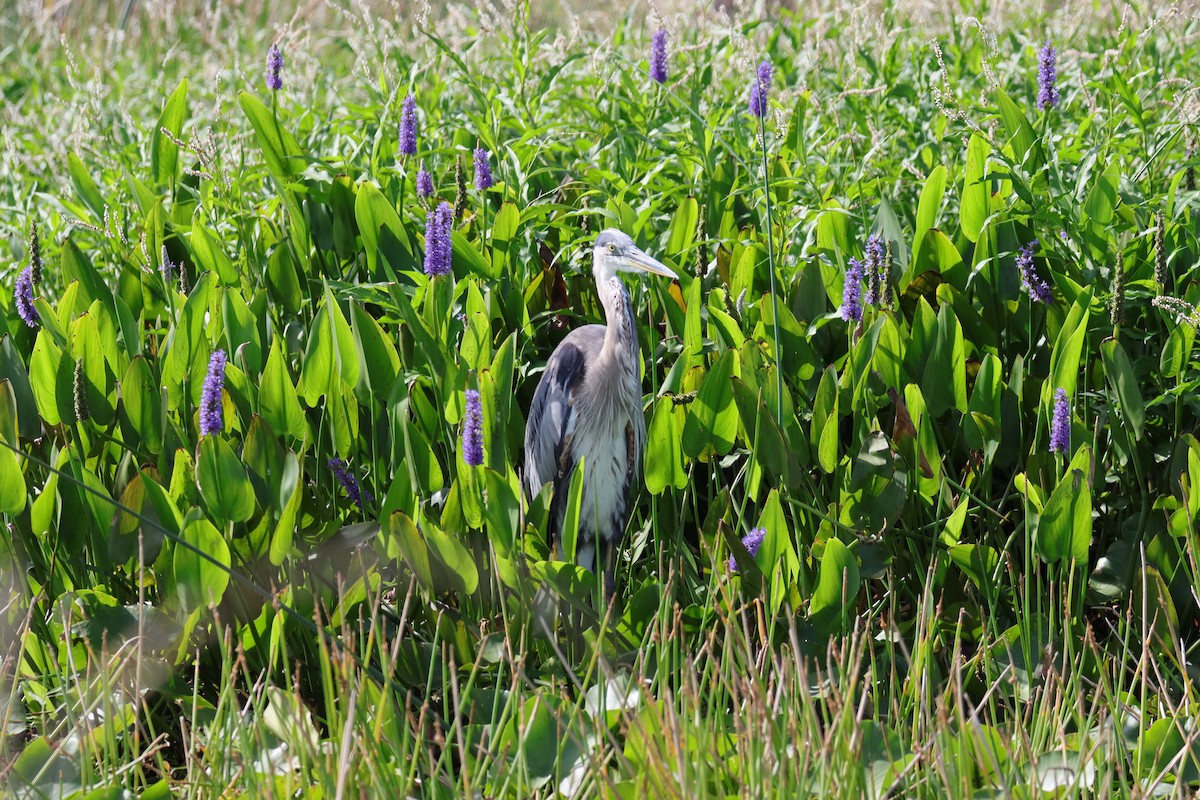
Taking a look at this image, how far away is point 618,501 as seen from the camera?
268 centimetres

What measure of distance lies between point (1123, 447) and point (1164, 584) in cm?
36

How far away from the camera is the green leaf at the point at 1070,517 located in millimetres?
2004

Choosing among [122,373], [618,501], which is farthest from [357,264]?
[618,501]

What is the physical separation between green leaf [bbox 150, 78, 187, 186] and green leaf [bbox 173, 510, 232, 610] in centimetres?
121

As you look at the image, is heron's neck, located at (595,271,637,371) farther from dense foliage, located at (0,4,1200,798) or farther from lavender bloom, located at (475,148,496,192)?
lavender bloom, located at (475,148,496,192)

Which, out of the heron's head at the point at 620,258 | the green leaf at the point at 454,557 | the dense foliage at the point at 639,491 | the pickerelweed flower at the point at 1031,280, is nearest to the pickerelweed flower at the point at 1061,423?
the dense foliage at the point at 639,491

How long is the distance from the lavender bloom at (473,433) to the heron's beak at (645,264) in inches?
22.3

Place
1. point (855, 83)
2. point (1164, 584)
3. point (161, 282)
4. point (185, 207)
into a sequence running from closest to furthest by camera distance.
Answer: point (1164, 584)
point (161, 282)
point (185, 207)
point (855, 83)

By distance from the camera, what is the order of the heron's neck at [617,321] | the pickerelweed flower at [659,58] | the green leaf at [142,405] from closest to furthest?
1. the green leaf at [142,405]
2. the heron's neck at [617,321]
3. the pickerelweed flower at [659,58]

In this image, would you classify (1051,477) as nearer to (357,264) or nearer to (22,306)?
(357,264)

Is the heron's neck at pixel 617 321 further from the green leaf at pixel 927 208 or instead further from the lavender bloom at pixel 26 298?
the lavender bloom at pixel 26 298

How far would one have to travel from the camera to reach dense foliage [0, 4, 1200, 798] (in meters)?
1.87

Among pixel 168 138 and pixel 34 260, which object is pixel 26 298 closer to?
pixel 34 260

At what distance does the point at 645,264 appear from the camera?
2.45 metres
